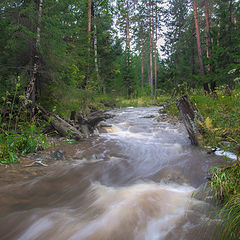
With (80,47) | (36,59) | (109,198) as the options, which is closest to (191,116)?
(109,198)

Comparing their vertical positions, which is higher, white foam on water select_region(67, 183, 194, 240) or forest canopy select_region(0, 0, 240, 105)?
forest canopy select_region(0, 0, 240, 105)

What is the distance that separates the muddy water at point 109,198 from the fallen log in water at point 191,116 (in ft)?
1.25

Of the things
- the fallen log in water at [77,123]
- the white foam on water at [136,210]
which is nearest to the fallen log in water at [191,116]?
the white foam on water at [136,210]

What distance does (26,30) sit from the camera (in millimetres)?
4395

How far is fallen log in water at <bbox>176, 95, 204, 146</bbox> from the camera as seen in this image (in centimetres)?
408

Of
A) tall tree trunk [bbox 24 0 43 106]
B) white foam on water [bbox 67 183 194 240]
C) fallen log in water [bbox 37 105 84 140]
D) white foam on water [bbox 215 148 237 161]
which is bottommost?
white foam on water [bbox 67 183 194 240]

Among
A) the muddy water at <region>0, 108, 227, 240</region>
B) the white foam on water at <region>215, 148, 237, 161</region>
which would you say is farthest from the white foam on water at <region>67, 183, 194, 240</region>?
the white foam on water at <region>215, 148, 237, 161</region>

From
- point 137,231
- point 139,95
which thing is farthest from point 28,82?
point 139,95

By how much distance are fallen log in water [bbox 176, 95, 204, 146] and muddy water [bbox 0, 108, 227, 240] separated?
38 cm

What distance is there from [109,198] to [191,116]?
284 centimetres

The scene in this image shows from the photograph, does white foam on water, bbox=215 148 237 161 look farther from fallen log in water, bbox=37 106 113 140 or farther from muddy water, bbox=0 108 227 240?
fallen log in water, bbox=37 106 113 140

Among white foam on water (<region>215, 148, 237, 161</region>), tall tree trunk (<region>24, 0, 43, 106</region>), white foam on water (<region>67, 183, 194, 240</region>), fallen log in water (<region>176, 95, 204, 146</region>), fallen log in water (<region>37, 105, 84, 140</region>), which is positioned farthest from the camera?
fallen log in water (<region>37, 105, 84, 140</region>)

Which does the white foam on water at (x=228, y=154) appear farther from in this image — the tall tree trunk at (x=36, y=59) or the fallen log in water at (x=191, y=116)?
the tall tree trunk at (x=36, y=59)

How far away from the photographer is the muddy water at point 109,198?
1.68 meters
